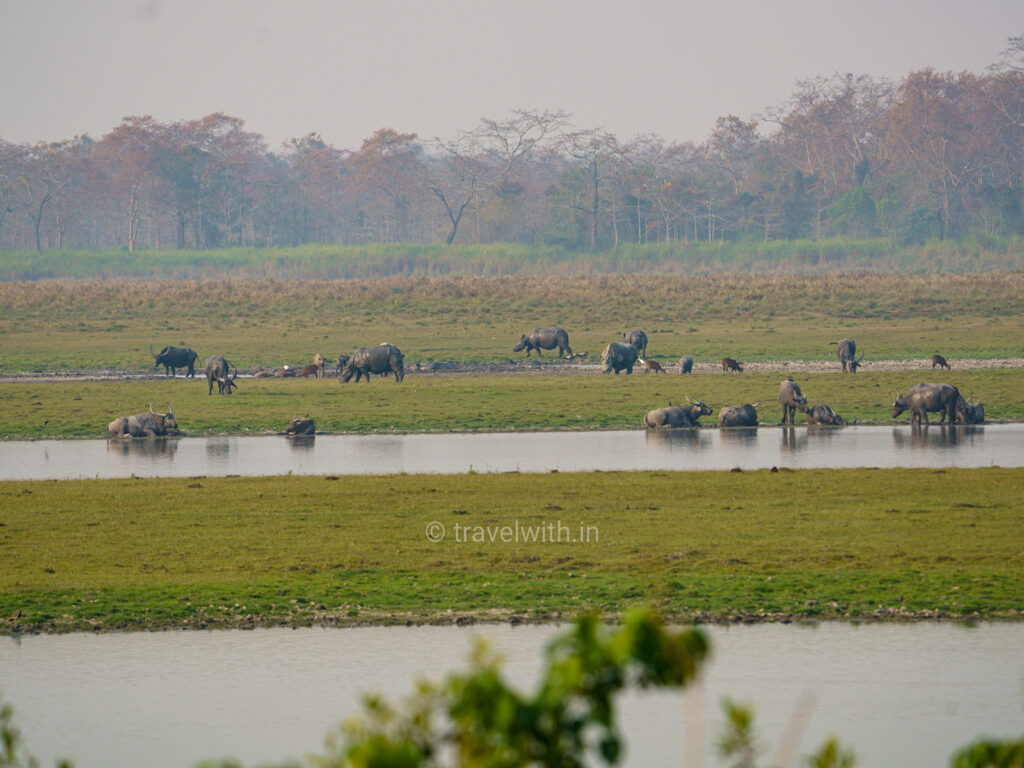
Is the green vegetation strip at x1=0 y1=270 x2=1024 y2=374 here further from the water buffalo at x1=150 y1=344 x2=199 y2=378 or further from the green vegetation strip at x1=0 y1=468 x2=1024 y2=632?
the green vegetation strip at x1=0 y1=468 x2=1024 y2=632

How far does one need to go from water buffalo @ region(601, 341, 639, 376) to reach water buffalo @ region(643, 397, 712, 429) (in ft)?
32.0

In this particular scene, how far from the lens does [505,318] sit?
176 ft

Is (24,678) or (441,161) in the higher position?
(441,161)

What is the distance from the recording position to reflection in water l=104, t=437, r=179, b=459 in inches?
1021

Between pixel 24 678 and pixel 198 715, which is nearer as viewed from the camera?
pixel 198 715

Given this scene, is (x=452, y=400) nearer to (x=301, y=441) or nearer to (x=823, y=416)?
(x=301, y=441)

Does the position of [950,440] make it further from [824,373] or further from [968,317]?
[968,317]

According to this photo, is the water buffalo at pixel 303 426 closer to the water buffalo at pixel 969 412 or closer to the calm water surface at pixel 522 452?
the calm water surface at pixel 522 452

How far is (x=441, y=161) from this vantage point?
136 metres

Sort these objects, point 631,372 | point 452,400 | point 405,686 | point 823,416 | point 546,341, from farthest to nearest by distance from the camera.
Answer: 1. point 546,341
2. point 631,372
3. point 452,400
4. point 823,416
5. point 405,686

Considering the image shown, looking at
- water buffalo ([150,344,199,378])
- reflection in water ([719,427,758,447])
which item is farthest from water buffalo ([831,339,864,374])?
water buffalo ([150,344,199,378])

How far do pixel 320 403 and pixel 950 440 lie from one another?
15.4 m

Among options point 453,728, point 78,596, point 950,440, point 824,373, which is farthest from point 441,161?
point 453,728

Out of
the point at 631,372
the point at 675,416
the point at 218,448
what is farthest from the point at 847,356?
the point at 218,448
